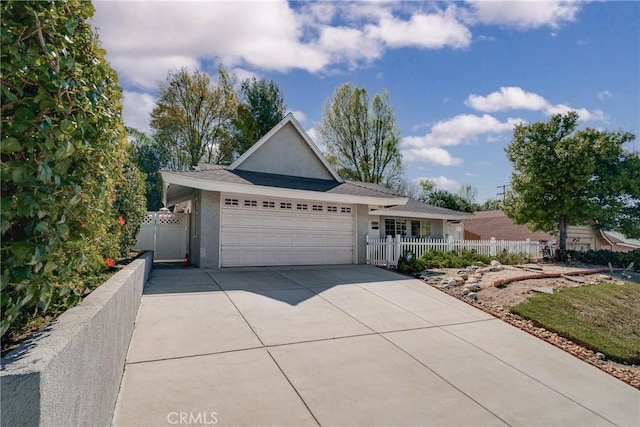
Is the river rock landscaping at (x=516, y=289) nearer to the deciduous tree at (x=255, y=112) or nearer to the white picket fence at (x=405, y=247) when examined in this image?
the white picket fence at (x=405, y=247)

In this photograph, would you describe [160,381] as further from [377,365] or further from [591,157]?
[591,157]

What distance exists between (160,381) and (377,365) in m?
2.87

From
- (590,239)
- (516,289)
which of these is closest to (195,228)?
(516,289)

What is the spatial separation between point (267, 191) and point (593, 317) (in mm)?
9449

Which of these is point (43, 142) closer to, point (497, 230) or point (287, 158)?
point (287, 158)

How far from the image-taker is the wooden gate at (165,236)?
14.6 metres

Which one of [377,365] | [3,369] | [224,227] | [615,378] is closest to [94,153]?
[3,369]

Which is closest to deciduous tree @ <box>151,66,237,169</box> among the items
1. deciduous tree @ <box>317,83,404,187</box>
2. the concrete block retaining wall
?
deciduous tree @ <box>317,83,404,187</box>

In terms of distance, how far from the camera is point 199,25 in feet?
27.3

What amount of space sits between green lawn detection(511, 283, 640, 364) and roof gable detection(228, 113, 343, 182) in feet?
29.9

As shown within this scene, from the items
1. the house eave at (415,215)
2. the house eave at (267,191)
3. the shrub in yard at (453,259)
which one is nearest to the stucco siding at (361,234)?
the house eave at (267,191)

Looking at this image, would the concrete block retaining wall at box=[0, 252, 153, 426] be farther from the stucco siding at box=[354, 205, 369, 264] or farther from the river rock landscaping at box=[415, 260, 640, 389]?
the stucco siding at box=[354, 205, 369, 264]

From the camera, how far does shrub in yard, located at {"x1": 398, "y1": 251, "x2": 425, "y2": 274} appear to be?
11.9 metres

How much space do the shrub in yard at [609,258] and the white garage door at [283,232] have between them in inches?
589
